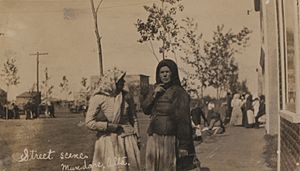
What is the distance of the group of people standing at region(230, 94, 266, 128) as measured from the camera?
175 cm

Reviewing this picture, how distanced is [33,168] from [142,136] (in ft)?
1.59

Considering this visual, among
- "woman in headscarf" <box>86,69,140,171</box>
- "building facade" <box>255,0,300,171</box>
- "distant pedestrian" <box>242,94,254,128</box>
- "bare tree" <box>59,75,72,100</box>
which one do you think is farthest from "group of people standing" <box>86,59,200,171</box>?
"building facade" <box>255,0,300,171</box>

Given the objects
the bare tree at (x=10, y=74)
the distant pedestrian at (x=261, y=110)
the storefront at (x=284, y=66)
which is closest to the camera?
the storefront at (x=284, y=66)

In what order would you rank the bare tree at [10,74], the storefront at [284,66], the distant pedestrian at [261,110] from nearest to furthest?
1. the storefront at [284,66]
2. the distant pedestrian at [261,110]
3. the bare tree at [10,74]

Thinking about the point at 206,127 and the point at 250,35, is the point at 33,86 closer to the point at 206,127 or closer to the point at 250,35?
the point at 206,127

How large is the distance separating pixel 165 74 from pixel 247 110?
1.19ft

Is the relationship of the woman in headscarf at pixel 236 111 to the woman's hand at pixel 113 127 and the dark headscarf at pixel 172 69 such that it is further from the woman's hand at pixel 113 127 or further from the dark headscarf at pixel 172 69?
the woman's hand at pixel 113 127

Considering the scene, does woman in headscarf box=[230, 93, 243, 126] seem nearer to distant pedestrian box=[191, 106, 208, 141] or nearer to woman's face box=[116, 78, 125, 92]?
distant pedestrian box=[191, 106, 208, 141]

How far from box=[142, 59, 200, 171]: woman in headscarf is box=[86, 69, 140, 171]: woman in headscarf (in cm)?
7

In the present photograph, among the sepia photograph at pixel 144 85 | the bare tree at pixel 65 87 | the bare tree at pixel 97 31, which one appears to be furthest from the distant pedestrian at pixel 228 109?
the bare tree at pixel 65 87

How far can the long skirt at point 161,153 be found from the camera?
5.75 ft

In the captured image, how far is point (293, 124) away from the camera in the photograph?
1630 mm

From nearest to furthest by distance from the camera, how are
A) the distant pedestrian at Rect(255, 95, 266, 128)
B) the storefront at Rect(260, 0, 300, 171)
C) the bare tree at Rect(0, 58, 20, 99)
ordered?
the storefront at Rect(260, 0, 300, 171) → the distant pedestrian at Rect(255, 95, 266, 128) → the bare tree at Rect(0, 58, 20, 99)

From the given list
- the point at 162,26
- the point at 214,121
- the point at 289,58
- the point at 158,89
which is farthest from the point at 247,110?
the point at 162,26
